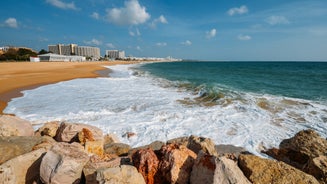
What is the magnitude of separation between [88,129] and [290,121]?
282 inches

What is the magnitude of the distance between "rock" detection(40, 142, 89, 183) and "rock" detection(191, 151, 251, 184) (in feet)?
5.10

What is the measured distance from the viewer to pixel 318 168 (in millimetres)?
2775

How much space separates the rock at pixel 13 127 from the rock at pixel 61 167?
1.97 meters

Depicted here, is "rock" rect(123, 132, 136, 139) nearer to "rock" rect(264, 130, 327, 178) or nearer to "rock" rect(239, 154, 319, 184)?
"rock" rect(239, 154, 319, 184)

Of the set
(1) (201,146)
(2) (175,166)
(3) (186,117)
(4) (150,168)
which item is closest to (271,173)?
(1) (201,146)

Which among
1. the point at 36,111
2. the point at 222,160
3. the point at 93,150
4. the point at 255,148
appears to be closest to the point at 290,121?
the point at 255,148

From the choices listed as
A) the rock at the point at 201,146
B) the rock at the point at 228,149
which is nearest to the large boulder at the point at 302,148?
the rock at the point at 228,149

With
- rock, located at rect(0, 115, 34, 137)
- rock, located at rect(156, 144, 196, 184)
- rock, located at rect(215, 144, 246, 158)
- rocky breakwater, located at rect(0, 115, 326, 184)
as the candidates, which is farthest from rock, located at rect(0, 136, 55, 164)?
rock, located at rect(215, 144, 246, 158)

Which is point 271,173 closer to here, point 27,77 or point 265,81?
point 265,81

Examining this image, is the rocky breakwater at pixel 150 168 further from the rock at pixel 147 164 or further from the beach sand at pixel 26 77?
the beach sand at pixel 26 77

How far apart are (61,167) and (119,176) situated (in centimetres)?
89

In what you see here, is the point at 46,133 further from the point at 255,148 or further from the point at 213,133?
the point at 255,148

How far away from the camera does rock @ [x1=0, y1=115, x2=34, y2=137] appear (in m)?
3.86

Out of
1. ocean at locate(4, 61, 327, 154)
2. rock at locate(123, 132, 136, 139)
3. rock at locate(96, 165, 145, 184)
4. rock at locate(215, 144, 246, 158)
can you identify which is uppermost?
rock at locate(96, 165, 145, 184)
